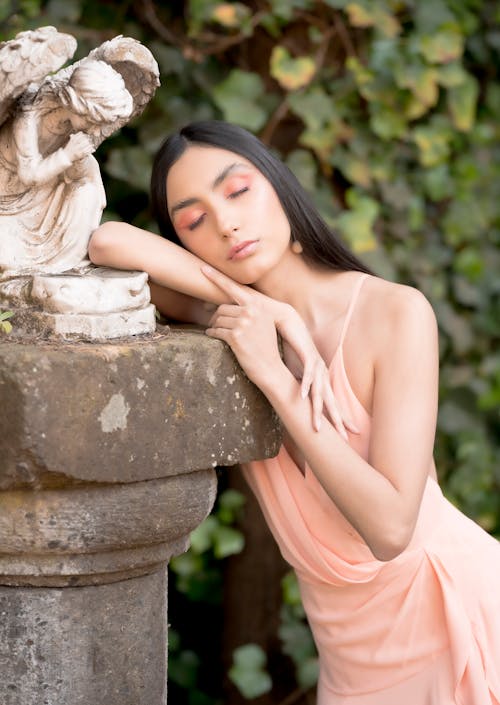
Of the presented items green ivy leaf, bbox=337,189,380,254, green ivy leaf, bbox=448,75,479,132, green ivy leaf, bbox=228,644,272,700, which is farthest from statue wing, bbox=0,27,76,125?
green ivy leaf, bbox=228,644,272,700

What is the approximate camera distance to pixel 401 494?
1756 mm

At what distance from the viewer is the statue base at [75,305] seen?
1613 mm

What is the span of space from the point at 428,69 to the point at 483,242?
66 centimetres

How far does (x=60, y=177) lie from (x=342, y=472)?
27.3 inches

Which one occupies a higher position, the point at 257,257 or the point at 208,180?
the point at 208,180

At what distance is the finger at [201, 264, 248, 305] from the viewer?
1830 millimetres

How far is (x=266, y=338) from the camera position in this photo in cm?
176

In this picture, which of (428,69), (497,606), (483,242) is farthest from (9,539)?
(483,242)

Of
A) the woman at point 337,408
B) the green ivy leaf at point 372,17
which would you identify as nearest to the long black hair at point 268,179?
the woman at point 337,408

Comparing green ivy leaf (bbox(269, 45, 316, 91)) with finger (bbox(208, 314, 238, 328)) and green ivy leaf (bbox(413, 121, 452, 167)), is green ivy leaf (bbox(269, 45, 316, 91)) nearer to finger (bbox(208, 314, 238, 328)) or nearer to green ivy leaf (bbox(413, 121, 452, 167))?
green ivy leaf (bbox(413, 121, 452, 167))

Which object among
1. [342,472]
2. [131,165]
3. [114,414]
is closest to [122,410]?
[114,414]

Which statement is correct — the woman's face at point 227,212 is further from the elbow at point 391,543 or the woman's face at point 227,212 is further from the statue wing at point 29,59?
the elbow at point 391,543

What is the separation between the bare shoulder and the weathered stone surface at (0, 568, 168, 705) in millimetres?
592

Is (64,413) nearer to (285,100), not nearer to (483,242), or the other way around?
(285,100)
